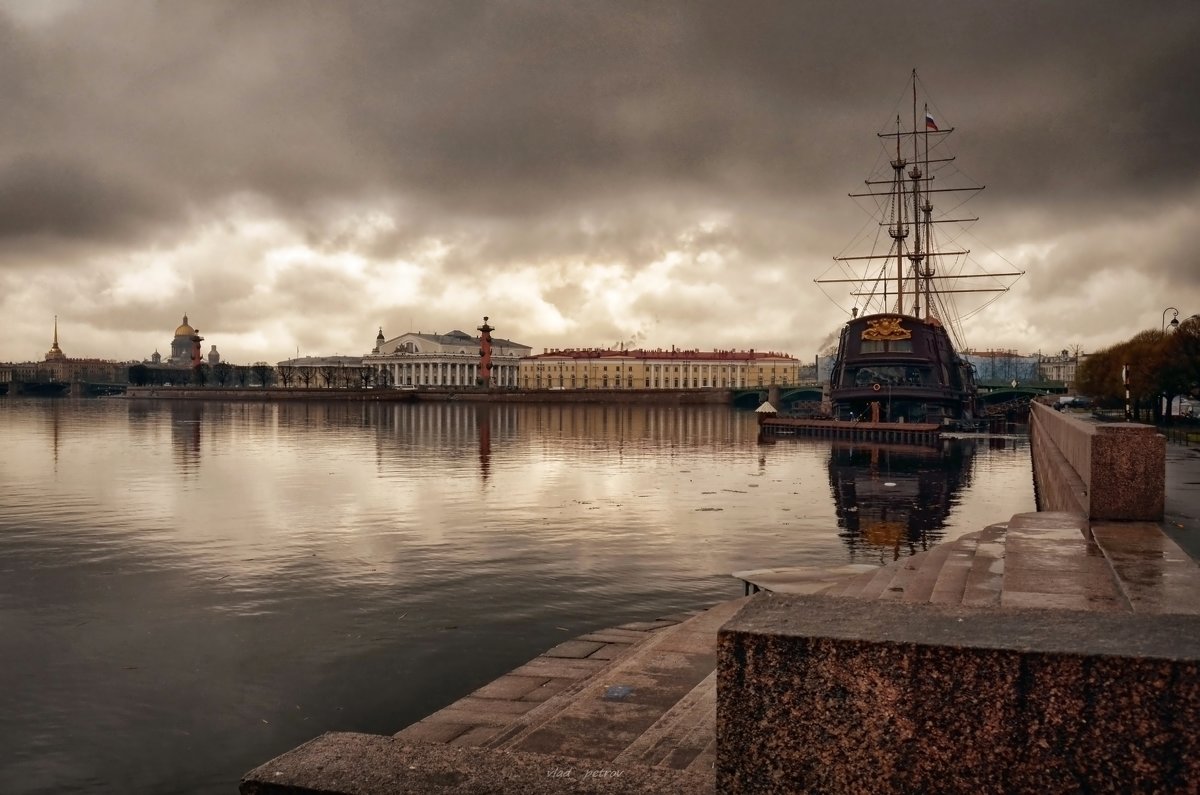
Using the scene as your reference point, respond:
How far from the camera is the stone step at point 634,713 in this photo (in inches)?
291

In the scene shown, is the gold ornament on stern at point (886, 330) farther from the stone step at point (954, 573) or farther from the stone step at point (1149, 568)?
the stone step at point (1149, 568)

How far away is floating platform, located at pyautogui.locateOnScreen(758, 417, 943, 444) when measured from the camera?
223 feet

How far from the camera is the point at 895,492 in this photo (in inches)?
1430

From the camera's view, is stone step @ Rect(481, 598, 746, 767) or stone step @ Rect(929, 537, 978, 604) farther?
stone step @ Rect(929, 537, 978, 604)

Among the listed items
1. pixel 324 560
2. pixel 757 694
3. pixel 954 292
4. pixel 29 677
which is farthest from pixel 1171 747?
pixel 954 292

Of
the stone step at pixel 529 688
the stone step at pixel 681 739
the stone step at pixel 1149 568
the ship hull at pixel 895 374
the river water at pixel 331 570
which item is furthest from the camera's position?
the ship hull at pixel 895 374

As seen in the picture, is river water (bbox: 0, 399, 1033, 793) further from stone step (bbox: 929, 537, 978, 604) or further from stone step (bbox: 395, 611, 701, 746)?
stone step (bbox: 929, 537, 978, 604)

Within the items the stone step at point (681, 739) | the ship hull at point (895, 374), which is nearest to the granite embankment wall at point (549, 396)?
the ship hull at point (895, 374)

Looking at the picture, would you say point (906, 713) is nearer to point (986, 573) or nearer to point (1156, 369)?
point (986, 573)

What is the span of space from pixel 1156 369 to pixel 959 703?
5656 cm

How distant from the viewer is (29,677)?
1267 cm

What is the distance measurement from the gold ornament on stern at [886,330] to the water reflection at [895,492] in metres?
16.1

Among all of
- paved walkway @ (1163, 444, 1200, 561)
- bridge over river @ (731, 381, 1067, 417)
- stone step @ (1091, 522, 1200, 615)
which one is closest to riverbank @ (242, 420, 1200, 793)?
stone step @ (1091, 522, 1200, 615)

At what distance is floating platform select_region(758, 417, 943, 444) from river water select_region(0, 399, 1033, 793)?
1998cm
